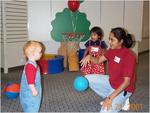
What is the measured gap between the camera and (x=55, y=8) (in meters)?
4.95

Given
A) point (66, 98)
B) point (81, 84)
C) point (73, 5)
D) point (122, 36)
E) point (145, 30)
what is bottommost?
point (66, 98)

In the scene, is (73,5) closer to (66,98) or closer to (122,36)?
(66,98)

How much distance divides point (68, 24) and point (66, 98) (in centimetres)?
245

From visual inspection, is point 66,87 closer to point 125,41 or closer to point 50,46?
point 125,41

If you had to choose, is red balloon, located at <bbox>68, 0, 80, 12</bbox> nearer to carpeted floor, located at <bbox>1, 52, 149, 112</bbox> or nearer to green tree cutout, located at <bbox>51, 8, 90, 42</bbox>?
green tree cutout, located at <bbox>51, 8, 90, 42</bbox>

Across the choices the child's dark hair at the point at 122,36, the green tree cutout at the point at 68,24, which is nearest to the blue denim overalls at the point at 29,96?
the child's dark hair at the point at 122,36

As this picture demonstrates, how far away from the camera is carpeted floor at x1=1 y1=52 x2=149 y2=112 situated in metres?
2.57

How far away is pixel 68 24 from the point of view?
5105mm

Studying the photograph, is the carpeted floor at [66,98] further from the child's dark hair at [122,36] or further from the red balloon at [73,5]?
the red balloon at [73,5]

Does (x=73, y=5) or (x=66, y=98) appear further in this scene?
(x=73, y=5)

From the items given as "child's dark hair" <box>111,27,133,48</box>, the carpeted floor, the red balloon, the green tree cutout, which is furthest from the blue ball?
the red balloon

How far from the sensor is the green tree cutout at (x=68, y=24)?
502cm

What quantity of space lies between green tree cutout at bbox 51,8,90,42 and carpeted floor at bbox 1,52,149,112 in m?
1.21

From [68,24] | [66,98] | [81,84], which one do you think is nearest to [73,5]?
[68,24]
